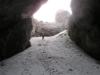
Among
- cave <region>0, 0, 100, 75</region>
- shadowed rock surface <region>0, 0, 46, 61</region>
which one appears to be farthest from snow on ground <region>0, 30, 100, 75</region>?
shadowed rock surface <region>0, 0, 46, 61</region>

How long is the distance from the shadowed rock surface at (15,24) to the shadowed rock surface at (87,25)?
1908mm

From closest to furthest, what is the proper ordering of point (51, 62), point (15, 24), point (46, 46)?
point (51, 62) → point (15, 24) → point (46, 46)

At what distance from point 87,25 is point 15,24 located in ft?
11.2

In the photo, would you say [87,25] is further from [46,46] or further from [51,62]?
[51,62]

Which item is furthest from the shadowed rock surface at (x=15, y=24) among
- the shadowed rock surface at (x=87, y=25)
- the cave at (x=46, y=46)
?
the shadowed rock surface at (x=87, y=25)

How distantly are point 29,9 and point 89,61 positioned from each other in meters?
3.70

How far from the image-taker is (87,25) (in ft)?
27.6

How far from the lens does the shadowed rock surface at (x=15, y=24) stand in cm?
746

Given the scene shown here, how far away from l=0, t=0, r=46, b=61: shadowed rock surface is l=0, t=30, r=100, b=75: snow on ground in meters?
0.40

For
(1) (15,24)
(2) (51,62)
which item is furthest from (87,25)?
(1) (15,24)

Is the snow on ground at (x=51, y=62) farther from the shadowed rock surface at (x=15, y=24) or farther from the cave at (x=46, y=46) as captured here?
the shadowed rock surface at (x=15, y=24)

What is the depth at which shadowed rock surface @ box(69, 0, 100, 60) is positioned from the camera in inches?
313

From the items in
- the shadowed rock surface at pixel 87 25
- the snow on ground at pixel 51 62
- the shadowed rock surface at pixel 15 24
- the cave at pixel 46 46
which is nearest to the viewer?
the snow on ground at pixel 51 62

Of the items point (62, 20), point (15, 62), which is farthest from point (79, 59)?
point (62, 20)
